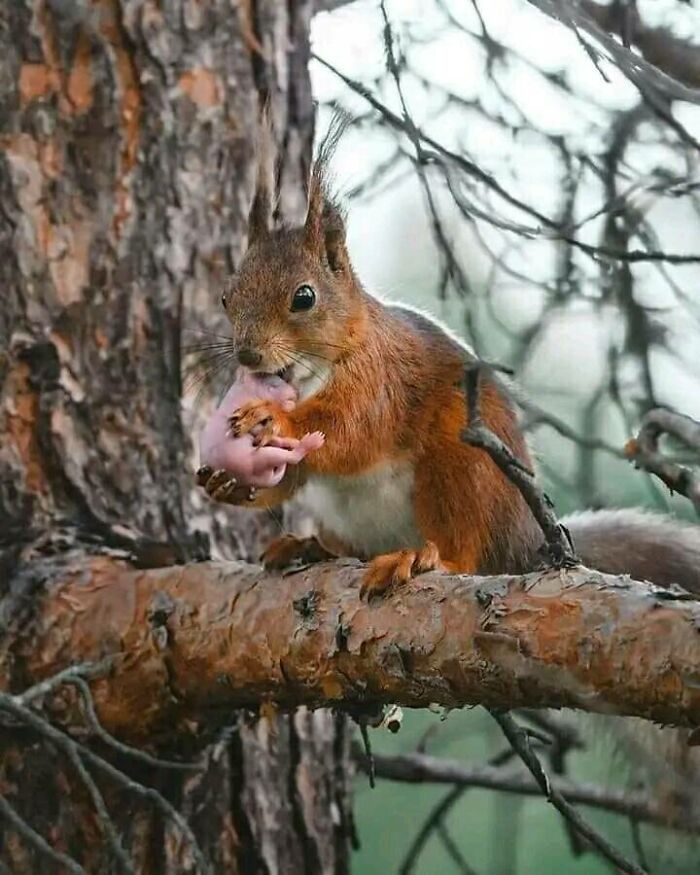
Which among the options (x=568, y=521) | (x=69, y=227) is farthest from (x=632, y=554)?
(x=69, y=227)

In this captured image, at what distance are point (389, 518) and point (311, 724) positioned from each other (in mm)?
331

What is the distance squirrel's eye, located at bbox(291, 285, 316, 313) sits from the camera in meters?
1.22

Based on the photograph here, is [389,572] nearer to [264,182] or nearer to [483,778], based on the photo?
[264,182]

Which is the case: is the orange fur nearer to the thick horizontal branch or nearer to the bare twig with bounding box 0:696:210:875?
the thick horizontal branch

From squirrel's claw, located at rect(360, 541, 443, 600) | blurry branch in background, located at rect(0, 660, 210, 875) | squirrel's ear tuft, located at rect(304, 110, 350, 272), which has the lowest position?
blurry branch in background, located at rect(0, 660, 210, 875)

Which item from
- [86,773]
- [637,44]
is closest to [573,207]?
[637,44]

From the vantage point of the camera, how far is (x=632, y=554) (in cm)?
133

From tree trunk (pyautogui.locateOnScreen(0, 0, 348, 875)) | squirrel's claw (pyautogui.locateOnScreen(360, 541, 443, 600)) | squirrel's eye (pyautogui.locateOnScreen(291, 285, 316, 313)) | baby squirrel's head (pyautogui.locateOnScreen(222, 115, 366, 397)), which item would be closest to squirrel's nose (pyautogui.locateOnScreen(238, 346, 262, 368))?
baby squirrel's head (pyautogui.locateOnScreen(222, 115, 366, 397))

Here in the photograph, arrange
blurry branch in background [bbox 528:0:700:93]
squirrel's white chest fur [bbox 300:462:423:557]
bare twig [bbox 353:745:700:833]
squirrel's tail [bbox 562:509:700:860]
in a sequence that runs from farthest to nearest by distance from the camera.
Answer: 1. bare twig [bbox 353:745:700:833]
2. squirrel's white chest fur [bbox 300:462:423:557]
3. squirrel's tail [bbox 562:509:700:860]
4. blurry branch in background [bbox 528:0:700:93]

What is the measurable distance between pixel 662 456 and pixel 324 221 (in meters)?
0.51

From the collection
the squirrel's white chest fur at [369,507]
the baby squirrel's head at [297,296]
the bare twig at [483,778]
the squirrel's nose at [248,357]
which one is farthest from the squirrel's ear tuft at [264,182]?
the bare twig at [483,778]

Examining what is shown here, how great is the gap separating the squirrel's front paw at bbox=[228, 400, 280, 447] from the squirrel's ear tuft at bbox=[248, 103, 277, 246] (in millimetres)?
192

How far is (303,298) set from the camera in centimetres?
123

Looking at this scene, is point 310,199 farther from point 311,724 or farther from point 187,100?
point 311,724
